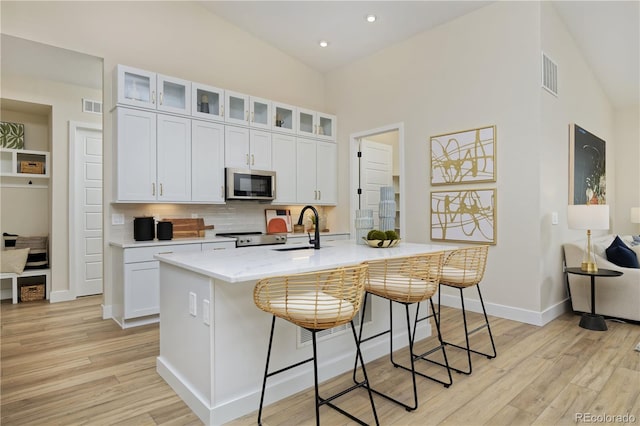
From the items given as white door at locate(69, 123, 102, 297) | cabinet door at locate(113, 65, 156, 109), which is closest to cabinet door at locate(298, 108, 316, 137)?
cabinet door at locate(113, 65, 156, 109)

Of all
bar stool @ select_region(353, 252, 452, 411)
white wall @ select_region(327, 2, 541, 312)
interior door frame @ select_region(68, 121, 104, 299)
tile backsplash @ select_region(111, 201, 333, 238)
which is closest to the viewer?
bar stool @ select_region(353, 252, 452, 411)

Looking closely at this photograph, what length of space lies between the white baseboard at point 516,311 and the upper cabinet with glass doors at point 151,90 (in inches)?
153

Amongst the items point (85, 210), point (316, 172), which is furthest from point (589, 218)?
point (85, 210)

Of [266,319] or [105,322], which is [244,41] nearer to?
[105,322]

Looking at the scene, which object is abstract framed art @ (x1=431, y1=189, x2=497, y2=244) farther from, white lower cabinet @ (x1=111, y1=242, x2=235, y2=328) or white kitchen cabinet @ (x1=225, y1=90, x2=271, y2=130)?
white lower cabinet @ (x1=111, y1=242, x2=235, y2=328)

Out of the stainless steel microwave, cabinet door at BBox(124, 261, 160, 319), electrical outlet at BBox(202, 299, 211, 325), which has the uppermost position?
the stainless steel microwave

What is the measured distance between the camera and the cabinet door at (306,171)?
5.32 meters

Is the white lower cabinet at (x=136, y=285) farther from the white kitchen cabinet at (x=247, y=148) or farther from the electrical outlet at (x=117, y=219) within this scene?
the white kitchen cabinet at (x=247, y=148)

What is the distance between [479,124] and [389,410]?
3.25 metres

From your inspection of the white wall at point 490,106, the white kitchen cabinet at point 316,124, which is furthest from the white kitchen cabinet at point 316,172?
the white wall at point 490,106

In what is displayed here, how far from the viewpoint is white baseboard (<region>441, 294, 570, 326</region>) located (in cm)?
368

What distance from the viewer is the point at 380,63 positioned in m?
5.16

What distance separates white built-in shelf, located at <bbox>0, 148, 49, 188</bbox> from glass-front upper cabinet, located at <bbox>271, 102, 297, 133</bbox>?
10.2 ft

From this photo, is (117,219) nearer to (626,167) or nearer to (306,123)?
(306,123)
